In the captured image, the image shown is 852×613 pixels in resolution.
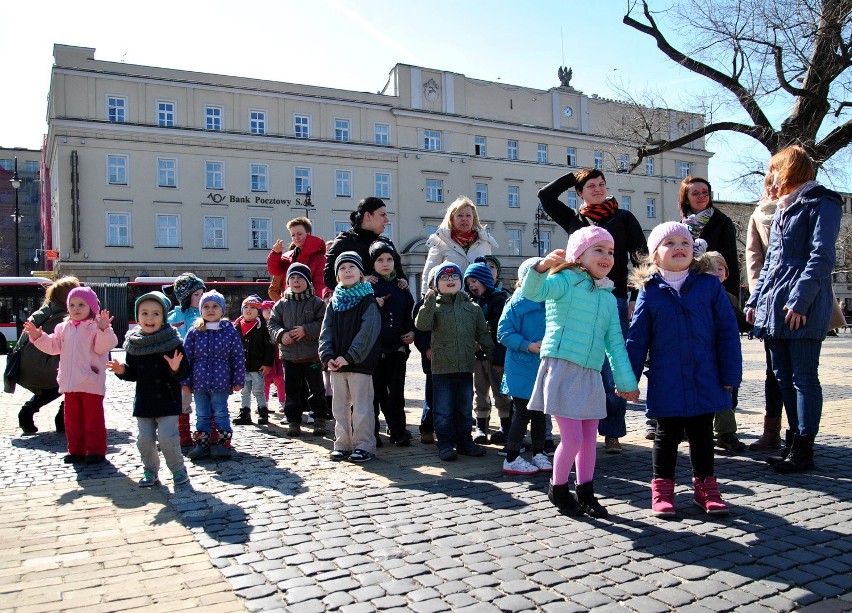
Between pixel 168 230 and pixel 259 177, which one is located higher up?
pixel 259 177

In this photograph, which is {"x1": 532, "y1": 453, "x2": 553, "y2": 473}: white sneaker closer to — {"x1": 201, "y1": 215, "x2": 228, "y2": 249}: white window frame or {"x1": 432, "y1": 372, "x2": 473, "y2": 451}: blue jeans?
{"x1": 432, "y1": 372, "x2": 473, "y2": 451}: blue jeans

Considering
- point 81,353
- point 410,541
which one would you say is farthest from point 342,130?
point 410,541

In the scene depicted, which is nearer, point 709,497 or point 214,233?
point 709,497

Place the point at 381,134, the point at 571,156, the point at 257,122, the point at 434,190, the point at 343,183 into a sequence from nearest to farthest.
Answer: the point at 257,122, the point at 343,183, the point at 381,134, the point at 434,190, the point at 571,156

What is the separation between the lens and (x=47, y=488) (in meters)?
5.16

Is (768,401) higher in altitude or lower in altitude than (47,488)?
higher

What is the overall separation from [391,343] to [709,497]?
324cm

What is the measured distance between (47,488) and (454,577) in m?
3.51

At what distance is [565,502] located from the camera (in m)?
4.21

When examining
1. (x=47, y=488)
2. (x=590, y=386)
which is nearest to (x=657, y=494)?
(x=590, y=386)

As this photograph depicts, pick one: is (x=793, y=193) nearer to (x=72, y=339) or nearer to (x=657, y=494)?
(x=657, y=494)

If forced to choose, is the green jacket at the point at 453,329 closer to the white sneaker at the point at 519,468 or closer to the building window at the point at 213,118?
the white sneaker at the point at 519,468

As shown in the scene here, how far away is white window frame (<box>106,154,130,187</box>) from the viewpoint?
40.1 meters

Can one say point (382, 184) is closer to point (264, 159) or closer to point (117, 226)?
point (264, 159)
